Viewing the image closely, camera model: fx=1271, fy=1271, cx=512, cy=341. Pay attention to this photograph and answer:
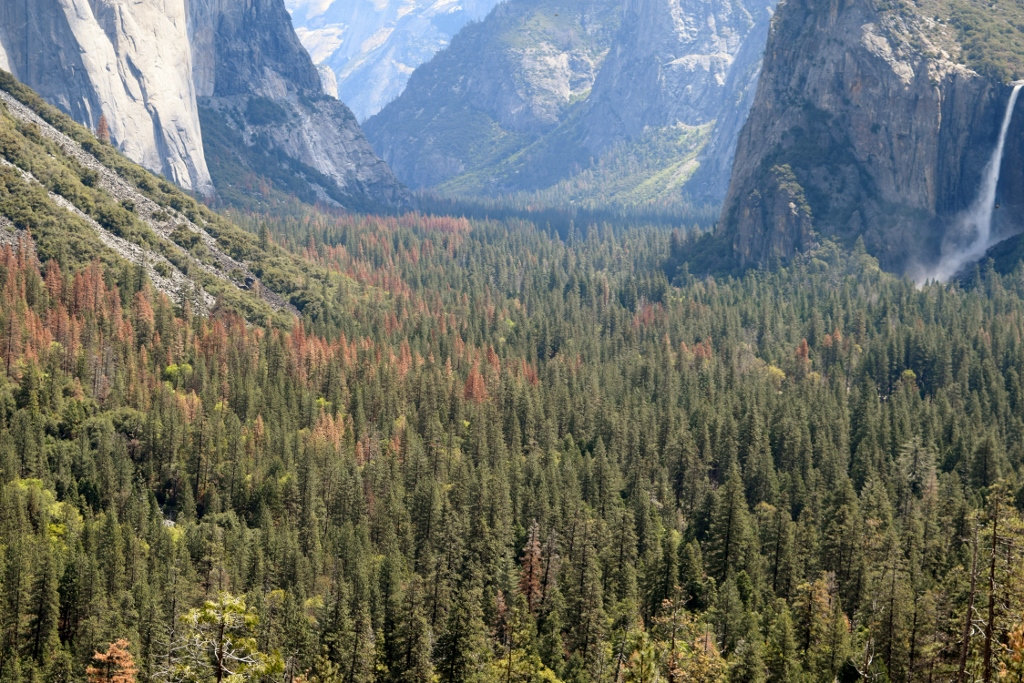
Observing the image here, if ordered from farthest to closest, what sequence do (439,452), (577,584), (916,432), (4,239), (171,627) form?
(4,239) → (916,432) → (439,452) → (577,584) → (171,627)

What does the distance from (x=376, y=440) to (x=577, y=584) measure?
2144 inches

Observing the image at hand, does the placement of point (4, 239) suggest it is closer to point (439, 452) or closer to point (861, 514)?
point (439, 452)

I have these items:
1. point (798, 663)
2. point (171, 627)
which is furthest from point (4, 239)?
point (798, 663)

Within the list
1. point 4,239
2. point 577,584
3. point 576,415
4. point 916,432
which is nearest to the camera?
point 577,584

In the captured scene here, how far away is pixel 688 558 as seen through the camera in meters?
118

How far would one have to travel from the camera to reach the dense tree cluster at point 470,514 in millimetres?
90250

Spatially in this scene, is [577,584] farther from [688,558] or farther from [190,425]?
[190,425]

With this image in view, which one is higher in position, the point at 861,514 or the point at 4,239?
the point at 4,239

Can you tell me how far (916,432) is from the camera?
537 feet

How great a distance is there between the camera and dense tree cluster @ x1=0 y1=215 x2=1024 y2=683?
9025cm

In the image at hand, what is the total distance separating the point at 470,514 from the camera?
130m

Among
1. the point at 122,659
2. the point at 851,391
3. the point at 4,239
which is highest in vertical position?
the point at 4,239

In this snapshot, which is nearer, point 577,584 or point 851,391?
point 577,584

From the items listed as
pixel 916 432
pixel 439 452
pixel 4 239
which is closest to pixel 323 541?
pixel 439 452
